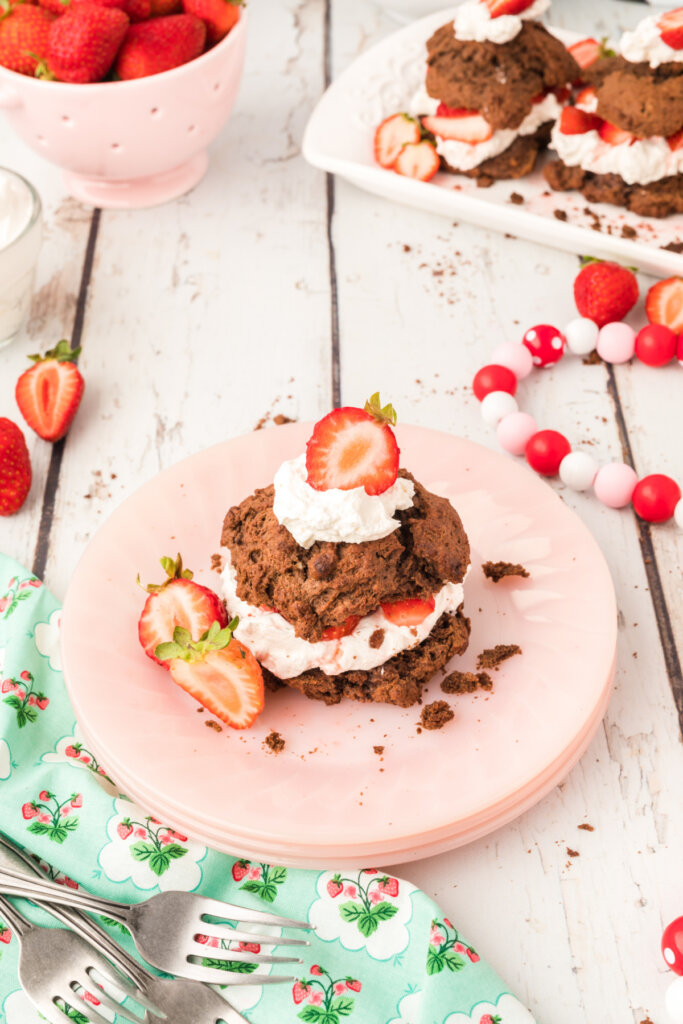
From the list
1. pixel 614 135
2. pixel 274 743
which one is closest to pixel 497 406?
pixel 614 135

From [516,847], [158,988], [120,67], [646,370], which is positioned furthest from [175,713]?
[120,67]

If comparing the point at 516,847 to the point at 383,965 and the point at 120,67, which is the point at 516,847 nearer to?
the point at 383,965

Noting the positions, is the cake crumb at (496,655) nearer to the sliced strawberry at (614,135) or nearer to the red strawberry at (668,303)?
the red strawberry at (668,303)

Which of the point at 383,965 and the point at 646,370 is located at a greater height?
the point at 383,965

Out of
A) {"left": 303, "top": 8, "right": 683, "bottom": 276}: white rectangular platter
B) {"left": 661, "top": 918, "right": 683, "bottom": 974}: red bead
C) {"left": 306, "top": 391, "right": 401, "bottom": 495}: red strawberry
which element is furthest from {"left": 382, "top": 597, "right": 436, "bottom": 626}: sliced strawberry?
{"left": 303, "top": 8, "right": 683, "bottom": 276}: white rectangular platter

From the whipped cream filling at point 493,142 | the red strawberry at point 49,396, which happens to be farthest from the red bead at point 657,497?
the red strawberry at point 49,396

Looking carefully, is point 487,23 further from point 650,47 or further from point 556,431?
point 556,431
